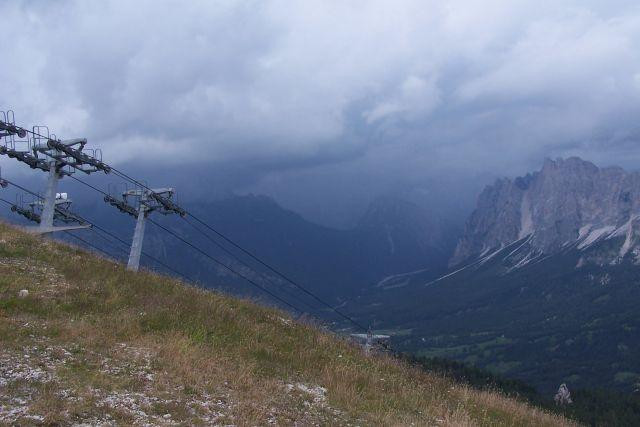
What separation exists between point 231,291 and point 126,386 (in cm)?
1514

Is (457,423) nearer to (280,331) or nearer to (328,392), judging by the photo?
(328,392)

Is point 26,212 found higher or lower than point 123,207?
higher

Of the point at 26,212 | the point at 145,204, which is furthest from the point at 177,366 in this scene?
the point at 26,212

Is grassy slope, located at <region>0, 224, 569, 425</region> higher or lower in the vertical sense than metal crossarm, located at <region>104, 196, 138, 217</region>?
lower

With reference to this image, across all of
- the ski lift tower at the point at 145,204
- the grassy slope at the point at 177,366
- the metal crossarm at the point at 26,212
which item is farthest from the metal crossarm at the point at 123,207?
the grassy slope at the point at 177,366

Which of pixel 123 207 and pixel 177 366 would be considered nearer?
pixel 177 366

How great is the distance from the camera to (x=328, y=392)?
15.4m

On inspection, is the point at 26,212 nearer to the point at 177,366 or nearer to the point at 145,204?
the point at 145,204

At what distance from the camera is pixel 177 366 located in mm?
14430

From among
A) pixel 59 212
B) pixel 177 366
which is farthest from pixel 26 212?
pixel 177 366

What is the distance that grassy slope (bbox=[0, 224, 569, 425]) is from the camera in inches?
486

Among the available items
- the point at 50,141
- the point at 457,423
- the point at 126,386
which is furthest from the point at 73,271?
the point at 50,141

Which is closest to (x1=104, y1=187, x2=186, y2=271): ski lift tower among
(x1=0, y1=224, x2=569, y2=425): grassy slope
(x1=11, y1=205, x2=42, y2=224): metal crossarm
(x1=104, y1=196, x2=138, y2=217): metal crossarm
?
(x1=104, y1=196, x2=138, y2=217): metal crossarm

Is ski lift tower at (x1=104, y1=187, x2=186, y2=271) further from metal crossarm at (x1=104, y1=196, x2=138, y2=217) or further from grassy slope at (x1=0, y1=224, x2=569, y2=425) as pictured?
grassy slope at (x1=0, y1=224, x2=569, y2=425)
